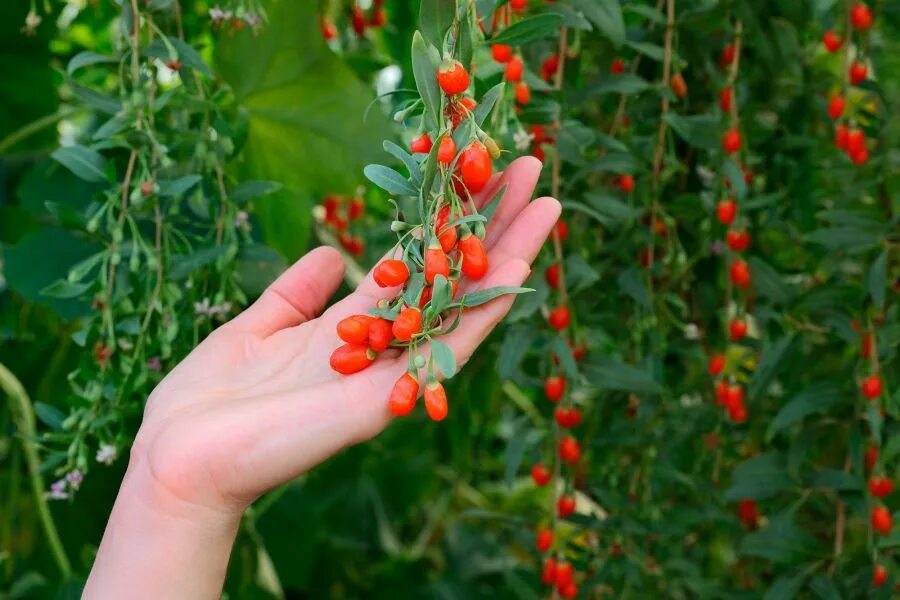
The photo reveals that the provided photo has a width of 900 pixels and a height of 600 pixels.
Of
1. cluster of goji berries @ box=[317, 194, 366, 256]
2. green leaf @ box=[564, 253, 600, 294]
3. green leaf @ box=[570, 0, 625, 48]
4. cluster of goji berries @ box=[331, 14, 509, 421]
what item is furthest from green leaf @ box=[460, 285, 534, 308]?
cluster of goji berries @ box=[317, 194, 366, 256]

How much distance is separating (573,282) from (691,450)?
523 mm

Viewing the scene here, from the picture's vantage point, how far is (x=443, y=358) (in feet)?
2.69

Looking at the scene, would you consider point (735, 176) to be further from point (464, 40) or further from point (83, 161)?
point (83, 161)

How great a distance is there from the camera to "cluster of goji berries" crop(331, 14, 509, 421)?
0.80m

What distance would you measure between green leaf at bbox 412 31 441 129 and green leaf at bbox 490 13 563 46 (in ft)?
0.51

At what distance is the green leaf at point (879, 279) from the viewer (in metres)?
1.13

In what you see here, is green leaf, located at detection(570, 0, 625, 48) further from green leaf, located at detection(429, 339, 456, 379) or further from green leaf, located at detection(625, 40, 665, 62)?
green leaf, located at detection(429, 339, 456, 379)

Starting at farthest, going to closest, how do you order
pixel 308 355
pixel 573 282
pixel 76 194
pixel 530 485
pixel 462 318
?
pixel 530 485 < pixel 76 194 < pixel 573 282 < pixel 308 355 < pixel 462 318

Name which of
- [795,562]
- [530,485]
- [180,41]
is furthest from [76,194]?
[530,485]

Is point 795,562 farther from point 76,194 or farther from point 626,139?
point 76,194

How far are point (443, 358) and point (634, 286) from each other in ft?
1.56

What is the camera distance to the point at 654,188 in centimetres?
125

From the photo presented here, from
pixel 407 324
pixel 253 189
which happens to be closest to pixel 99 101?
pixel 253 189

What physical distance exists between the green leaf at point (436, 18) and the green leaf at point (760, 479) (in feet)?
2.25
